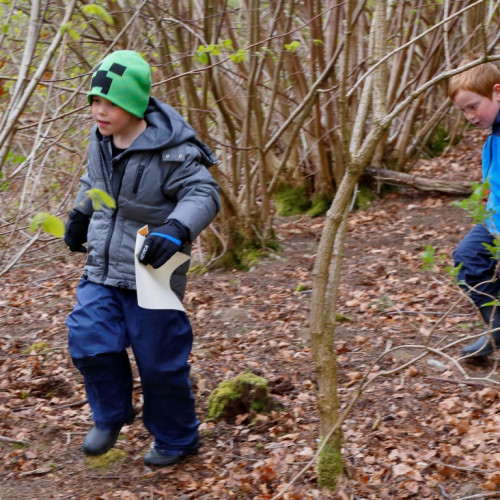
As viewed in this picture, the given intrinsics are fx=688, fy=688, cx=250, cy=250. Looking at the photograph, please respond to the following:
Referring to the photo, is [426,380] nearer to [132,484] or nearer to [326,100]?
[132,484]

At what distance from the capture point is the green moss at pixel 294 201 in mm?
7906

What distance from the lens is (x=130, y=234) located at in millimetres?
3217

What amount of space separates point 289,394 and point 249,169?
8.63ft

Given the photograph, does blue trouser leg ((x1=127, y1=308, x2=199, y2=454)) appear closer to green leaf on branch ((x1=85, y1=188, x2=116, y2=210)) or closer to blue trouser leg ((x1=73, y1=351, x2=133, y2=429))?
blue trouser leg ((x1=73, y1=351, x2=133, y2=429))

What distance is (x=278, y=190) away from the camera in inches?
315

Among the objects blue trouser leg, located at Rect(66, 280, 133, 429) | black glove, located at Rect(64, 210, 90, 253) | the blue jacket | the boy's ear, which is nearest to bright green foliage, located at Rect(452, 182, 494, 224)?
the blue jacket

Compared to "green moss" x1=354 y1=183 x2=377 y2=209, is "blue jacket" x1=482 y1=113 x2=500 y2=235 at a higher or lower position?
higher

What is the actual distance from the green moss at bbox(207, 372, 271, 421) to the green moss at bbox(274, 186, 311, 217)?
13.9 ft

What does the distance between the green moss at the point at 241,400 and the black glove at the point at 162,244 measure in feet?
3.75

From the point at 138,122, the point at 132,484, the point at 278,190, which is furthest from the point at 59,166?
the point at 132,484

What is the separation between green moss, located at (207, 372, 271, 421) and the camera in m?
3.84

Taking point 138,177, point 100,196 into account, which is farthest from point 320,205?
point 100,196

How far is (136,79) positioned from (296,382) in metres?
2.06

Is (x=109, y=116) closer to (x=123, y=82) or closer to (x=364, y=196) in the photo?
(x=123, y=82)
